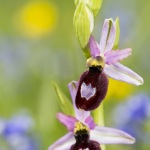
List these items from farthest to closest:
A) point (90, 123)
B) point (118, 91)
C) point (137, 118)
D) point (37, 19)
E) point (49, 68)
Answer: point (37, 19), point (49, 68), point (118, 91), point (137, 118), point (90, 123)

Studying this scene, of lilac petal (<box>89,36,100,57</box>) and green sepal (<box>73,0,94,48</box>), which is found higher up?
green sepal (<box>73,0,94,48</box>)

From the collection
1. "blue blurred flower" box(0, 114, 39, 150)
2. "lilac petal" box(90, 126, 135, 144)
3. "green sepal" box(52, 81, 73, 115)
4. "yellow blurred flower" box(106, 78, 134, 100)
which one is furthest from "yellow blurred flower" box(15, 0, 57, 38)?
"lilac petal" box(90, 126, 135, 144)

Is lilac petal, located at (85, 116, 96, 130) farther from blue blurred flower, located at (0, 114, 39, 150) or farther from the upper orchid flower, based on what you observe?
blue blurred flower, located at (0, 114, 39, 150)

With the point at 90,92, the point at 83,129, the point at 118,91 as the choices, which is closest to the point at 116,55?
the point at 90,92

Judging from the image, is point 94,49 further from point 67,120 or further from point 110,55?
point 67,120

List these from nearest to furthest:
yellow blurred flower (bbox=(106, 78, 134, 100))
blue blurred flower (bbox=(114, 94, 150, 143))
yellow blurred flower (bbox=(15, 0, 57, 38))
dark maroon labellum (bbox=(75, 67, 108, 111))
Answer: dark maroon labellum (bbox=(75, 67, 108, 111)) → blue blurred flower (bbox=(114, 94, 150, 143)) → yellow blurred flower (bbox=(106, 78, 134, 100)) → yellow blurred flower (bbox=(15, 0, 57, 38))

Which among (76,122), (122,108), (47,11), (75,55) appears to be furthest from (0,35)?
(76,122)

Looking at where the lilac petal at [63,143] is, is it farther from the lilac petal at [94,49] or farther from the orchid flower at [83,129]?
the lilac petal at [94,49]
